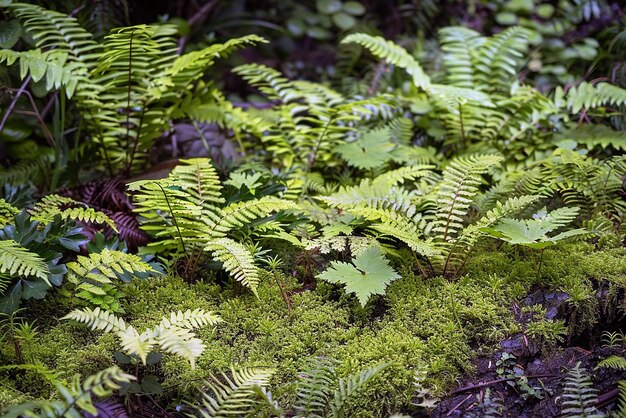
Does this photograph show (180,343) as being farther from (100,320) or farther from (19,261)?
(19,261)

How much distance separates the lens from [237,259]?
2.59 metres

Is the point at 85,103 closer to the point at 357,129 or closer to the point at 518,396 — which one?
the point at 357,129

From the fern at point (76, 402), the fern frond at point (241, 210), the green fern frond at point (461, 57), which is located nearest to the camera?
A: the fern at point (76, 402)

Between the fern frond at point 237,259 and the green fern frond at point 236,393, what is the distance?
1.31ft

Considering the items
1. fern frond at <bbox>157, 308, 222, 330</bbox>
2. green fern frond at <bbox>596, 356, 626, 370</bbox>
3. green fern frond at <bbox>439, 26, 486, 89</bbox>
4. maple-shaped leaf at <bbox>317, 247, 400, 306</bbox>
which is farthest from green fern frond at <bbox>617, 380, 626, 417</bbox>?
green fern frond at <bbox>439, 26, 486, 89</bbox>

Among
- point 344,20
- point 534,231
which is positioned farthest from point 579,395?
point 344,20

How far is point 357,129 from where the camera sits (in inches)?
156

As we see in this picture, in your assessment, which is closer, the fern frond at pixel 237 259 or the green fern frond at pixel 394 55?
the fern frond at pixel 237 259

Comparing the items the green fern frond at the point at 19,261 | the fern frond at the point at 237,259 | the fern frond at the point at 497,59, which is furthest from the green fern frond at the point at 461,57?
the green fern frond at the point at 19,261

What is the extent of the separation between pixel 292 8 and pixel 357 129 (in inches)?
90.5

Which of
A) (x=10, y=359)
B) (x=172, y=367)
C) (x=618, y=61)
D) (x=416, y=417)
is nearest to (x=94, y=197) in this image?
(x=10, y=359)

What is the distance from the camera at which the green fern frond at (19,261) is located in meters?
2.35

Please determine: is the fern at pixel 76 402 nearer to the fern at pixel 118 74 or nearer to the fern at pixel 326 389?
the fern at pixel 326 389

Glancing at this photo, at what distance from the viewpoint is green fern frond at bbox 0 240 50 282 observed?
2.35 metres
